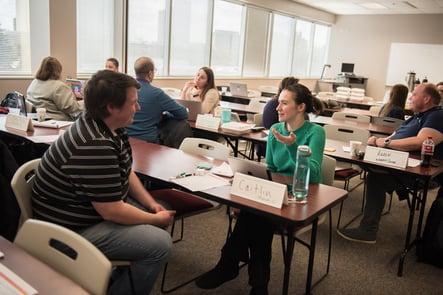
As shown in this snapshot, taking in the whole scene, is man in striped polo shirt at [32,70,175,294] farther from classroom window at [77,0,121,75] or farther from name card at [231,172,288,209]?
classroom window at [77,0,121,75]

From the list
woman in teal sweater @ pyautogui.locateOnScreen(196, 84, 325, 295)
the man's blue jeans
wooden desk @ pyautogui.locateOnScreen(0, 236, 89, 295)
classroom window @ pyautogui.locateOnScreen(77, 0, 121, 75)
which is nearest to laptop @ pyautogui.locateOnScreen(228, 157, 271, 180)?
woman in teal sweater @ pyautogui.locateOnScreen(196, 84, 325, 295)

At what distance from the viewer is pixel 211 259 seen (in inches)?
109

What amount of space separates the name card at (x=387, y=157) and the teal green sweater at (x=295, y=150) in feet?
2.05

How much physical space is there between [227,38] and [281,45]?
2358mm

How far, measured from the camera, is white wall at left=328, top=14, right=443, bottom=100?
444 inches

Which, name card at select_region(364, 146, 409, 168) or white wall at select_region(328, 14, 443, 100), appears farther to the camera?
white wall at select_region(328, 14, 443, 100)

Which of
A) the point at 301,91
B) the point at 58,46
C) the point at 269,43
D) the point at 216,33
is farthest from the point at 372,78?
the point at 301,91

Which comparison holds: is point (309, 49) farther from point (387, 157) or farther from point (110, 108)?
point (110, 108)

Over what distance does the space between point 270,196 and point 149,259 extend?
569mm

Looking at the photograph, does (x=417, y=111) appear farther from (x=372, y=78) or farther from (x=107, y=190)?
(x=372, y=78)

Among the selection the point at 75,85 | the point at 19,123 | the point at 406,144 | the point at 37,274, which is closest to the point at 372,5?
the point at 75,85

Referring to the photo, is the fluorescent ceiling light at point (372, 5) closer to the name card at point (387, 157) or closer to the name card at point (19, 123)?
the name card at point (387, 157)

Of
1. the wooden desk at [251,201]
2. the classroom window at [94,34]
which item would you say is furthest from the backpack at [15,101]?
the classroom window at [94,34]

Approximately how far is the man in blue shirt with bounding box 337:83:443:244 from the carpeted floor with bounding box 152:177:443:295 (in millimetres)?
127
